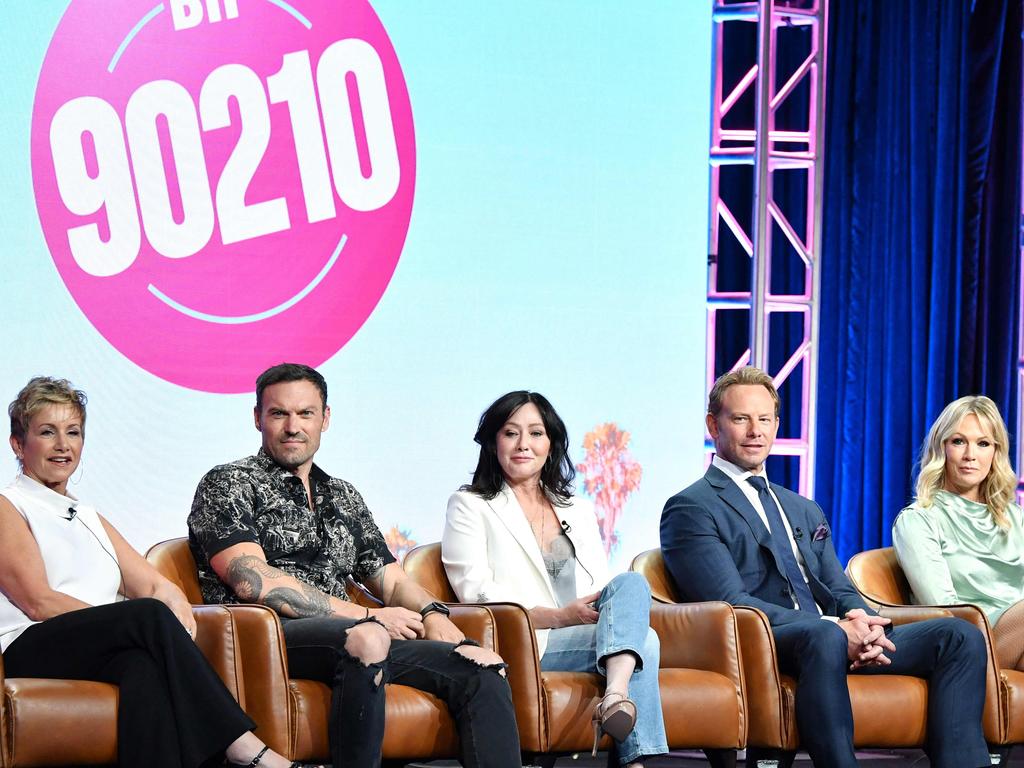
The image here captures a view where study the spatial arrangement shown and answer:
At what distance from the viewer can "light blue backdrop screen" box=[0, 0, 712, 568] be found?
410 centimetres

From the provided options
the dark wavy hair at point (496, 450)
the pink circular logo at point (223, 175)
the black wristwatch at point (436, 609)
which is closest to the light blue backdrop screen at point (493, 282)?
the pink circular logo at point (223, 175)

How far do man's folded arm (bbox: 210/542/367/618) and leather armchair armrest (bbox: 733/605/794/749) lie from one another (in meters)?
1.02

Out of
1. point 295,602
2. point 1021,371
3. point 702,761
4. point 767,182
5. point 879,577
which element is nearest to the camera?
point 295,602

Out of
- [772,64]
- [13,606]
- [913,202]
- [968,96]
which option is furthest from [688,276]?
[13,606]

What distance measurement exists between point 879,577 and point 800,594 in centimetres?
44

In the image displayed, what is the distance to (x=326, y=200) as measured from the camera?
14.5 feet

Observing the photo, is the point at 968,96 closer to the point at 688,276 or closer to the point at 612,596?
the point at 688,276

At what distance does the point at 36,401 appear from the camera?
10.6 ft

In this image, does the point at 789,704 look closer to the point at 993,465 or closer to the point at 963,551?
the point at 963,551

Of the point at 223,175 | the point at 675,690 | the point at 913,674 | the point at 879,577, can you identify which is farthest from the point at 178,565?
the point at 879,577

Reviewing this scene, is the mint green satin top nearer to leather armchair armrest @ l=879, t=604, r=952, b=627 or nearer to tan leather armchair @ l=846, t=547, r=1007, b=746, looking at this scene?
leather armchair armrest @ l=879, t=604, r=952, b=627

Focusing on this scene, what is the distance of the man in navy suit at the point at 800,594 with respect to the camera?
3.36 meters

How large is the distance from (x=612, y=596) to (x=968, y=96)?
3.21 m

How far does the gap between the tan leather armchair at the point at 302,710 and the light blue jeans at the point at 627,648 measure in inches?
15.9
